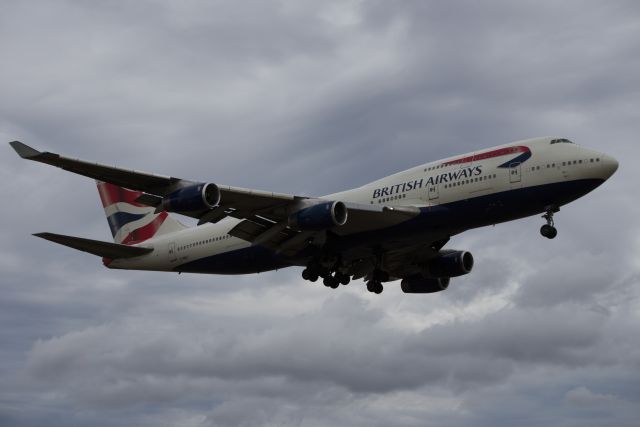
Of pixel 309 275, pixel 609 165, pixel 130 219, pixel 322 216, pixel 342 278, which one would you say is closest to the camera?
pixel 609 165

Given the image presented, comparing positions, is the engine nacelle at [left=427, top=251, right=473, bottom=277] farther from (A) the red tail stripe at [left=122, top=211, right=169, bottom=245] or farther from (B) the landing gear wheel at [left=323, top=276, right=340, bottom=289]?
(A) the red tail stripe at [left=122, top=211, right=169, bottom=245]

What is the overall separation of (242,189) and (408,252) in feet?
39.8

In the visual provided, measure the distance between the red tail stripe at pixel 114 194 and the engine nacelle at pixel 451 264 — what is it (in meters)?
21.0

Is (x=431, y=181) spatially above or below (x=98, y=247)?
above

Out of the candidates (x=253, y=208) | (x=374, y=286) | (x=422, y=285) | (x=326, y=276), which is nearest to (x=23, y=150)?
(x=253, y=208)

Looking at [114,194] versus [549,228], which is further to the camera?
[114,194]

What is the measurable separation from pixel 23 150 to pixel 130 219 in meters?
22.5

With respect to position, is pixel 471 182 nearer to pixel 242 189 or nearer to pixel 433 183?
pixel 433 183

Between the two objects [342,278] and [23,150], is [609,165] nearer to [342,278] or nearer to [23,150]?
[342,278]

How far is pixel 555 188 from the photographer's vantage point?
4116cm

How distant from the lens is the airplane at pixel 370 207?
40969mm

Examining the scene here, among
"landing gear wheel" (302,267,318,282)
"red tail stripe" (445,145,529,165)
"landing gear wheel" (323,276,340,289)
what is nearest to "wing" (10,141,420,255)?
"landing gear wheel" (302,267,318,282)

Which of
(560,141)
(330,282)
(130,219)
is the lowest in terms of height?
(330,282)

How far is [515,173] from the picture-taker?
4172 centimetres
